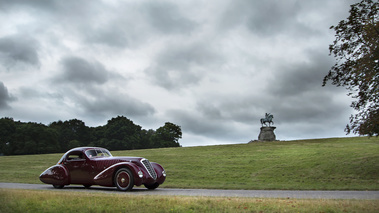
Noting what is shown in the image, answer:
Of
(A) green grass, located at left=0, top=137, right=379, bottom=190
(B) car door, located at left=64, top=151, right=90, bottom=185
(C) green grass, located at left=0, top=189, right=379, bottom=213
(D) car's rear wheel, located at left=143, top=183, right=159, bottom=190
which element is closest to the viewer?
(C) green grass, located at left=0, top=189, right=379, bottom=213

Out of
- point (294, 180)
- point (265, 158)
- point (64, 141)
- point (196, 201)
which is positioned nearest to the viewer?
point (196, 201)

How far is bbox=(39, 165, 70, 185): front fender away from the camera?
56.4 feet

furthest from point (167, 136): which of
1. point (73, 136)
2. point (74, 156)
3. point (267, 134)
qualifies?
point (74, 156)

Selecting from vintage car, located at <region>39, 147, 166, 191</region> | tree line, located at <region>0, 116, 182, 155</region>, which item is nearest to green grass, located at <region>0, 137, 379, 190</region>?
vintage car, located at <region>39, 147, 166, 191</region>

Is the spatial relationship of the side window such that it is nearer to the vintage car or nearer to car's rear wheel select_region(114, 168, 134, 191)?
the vintage car

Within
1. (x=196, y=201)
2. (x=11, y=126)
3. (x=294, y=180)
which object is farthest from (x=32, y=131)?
(x=196, y=201)

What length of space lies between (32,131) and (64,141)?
14.7 m

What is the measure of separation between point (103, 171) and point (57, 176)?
323 cm

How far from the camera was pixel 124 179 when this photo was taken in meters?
15.3

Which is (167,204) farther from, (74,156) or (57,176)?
(57,176)

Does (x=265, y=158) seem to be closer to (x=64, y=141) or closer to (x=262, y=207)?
(x=262, y=207)

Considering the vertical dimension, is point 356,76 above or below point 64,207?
above

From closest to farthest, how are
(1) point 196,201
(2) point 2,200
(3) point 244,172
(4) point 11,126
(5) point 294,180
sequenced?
(1) point 196,201 < (2) point 2,200 < (5) point 294,180 < (3) point 244,172 < (4) point 11,126

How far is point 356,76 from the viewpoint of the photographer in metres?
22.9
